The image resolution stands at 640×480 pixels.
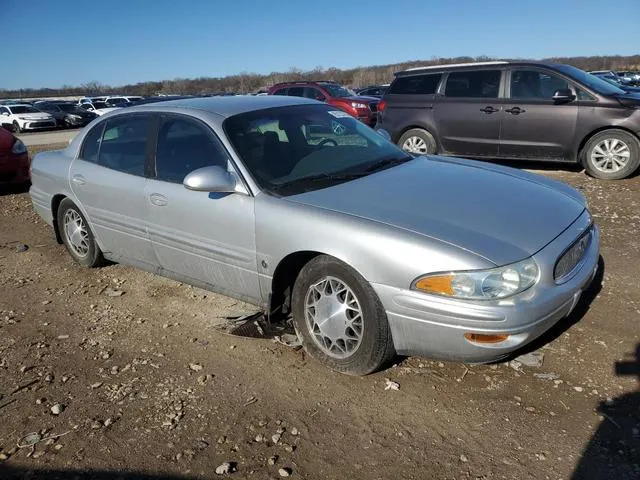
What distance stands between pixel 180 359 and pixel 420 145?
672cm

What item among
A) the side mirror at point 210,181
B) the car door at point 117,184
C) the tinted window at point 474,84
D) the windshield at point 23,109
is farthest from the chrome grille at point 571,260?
the windshield at point 23,109

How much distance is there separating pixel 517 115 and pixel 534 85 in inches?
20.5

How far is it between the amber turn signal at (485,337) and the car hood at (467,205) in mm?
376

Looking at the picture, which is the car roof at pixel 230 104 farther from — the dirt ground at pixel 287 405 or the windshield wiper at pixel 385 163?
the dirt ground at pixel 287 405

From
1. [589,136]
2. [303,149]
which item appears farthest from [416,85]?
[303,149]

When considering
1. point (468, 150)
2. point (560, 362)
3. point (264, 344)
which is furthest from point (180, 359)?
point (468, 150)

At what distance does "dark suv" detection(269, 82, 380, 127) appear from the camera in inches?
627

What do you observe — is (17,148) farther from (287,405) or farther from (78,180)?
(287,405)

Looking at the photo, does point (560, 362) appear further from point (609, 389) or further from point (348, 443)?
point (348, 443)

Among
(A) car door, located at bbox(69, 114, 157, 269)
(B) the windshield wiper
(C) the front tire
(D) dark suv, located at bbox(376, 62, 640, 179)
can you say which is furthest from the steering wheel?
(D) dark suv, located at bbox(376, 62, 640, 179)

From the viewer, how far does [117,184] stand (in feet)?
14.0

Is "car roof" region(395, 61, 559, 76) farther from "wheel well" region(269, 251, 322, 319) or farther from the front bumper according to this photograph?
"wheel well" region(269, 251, 322, 319)

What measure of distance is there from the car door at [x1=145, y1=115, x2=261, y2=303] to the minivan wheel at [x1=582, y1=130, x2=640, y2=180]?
6.11 meters

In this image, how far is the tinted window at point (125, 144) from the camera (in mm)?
4195
